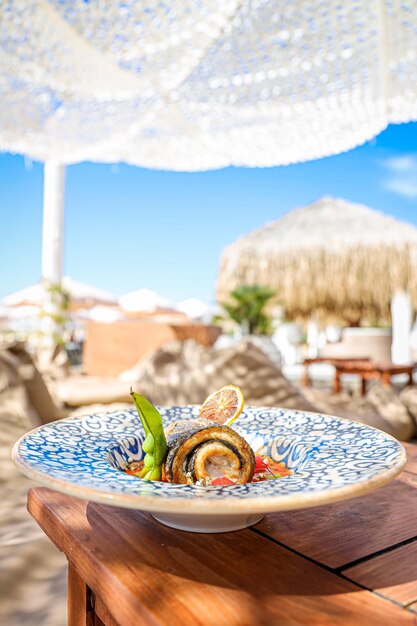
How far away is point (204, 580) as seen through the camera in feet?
1.74

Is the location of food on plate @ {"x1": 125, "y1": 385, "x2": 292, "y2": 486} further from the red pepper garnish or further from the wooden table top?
the wooden table top

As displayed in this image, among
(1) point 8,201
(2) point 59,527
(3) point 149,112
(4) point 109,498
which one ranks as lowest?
(2) point 59,527

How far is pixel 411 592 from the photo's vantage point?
1.69 ft

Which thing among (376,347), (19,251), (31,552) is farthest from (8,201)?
(31,552)

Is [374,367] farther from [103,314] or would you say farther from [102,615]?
[103,314]

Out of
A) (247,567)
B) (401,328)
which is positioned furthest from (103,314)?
(247,567)

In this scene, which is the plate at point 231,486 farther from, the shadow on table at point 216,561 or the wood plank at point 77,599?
the wood plank at point 77,599

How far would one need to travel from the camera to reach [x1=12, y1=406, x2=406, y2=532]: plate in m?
0.49

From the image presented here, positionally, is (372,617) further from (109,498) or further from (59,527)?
(59,527)

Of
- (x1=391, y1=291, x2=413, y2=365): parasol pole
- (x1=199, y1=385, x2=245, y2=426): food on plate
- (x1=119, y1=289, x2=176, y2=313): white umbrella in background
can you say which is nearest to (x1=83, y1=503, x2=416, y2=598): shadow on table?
(x1=199, y1=385, x2=245, y2=426): food on plate

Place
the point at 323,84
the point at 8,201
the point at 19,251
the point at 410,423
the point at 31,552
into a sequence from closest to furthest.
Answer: the point at 31,552 < the point at 410,423 < the point at 323,84 < the point at 8,201 < the point at 19,251

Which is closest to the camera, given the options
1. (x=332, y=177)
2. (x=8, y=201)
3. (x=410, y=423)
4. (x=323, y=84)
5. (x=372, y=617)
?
(x=372, y=617)

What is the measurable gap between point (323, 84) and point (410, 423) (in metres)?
1.78

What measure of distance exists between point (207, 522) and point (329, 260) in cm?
1050
